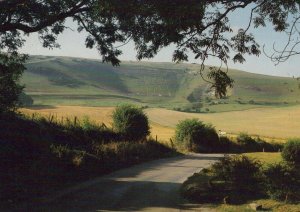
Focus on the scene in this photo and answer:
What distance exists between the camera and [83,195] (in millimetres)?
17969

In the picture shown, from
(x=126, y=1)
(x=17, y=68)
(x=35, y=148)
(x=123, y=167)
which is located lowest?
(x=123, y=167)

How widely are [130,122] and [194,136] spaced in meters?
13.0

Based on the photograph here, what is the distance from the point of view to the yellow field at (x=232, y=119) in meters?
103

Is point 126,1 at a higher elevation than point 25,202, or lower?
higher

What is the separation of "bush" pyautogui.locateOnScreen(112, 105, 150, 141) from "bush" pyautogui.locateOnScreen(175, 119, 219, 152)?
381 inches

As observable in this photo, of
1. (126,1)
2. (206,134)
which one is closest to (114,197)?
(126,1)

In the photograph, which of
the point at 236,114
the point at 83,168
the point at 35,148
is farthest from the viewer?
the point at 236,114

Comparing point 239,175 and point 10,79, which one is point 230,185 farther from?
point 10,79

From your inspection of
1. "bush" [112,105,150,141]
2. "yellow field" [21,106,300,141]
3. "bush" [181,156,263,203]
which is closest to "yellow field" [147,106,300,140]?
"yellow field" [21,106,300,141]

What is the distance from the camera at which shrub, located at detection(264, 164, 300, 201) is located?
15.8 m

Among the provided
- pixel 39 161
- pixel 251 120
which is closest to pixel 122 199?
pixel 39 161

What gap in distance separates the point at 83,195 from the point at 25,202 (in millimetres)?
2607

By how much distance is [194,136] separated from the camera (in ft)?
183

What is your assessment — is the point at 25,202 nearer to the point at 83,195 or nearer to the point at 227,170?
the point at 83,195
